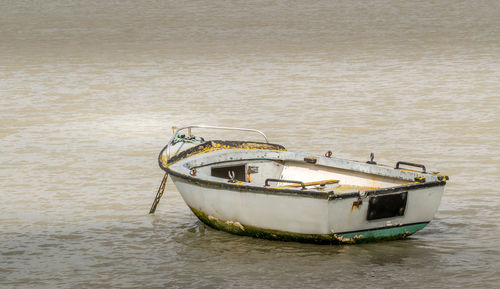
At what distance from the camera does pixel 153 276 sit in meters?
10.8

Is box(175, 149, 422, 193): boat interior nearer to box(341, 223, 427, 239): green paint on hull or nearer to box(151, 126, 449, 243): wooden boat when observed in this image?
box(151, 126, 449, 243): wooden boat

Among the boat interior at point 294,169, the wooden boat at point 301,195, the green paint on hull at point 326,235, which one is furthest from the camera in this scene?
the boat interior at point 294,169

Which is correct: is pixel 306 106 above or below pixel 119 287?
above

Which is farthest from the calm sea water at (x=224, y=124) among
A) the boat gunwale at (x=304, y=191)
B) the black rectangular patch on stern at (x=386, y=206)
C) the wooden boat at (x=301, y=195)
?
the boat gunwale at (x=304, y=191)

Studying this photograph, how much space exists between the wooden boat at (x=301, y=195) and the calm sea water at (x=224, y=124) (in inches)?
9.7

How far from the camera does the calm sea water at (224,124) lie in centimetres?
1103

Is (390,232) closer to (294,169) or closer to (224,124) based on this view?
(294,169)

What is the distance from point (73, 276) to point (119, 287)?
0.70m

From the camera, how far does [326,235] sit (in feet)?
36.7

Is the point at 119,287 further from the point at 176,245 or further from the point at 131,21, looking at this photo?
the point at 131,21

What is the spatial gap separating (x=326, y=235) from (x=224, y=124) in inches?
396

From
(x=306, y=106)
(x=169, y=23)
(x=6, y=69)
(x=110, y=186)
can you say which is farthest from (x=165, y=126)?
(x=169, y=23)

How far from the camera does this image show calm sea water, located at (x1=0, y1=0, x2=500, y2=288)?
1103 cm

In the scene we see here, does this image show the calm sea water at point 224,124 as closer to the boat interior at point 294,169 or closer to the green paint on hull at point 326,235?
the green paint on hull at point 326,235
